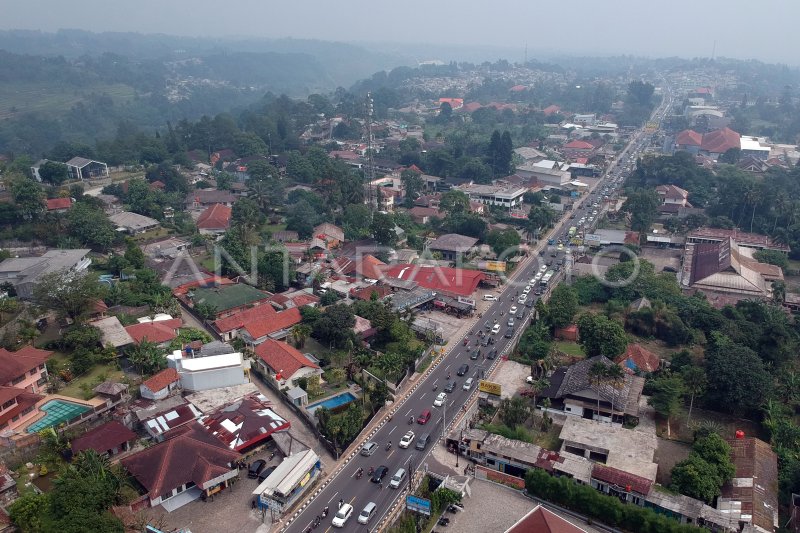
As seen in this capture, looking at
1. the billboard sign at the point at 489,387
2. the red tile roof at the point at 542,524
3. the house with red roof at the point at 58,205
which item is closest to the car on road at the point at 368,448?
the billboard sign at the point at 489,387

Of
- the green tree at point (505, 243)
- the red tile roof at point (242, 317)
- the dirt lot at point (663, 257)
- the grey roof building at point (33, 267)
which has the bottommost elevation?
the dirt lot at point (663, 257)

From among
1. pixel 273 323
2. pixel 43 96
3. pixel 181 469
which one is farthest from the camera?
pixel 43 96

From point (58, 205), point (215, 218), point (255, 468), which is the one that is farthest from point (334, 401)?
point (58, 205)

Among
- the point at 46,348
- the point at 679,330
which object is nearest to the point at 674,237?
the point at 679,330

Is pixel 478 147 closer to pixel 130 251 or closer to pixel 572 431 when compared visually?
pixel 130 251

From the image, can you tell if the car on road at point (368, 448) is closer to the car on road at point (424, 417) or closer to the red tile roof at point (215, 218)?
the car on road at point (424, 417)

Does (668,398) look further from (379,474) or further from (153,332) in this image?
(153,332)

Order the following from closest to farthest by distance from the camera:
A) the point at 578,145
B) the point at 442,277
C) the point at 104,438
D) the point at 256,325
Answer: the point at 104,438 < the point at 256,325 < the point at 442,277 < the point at 578,145
